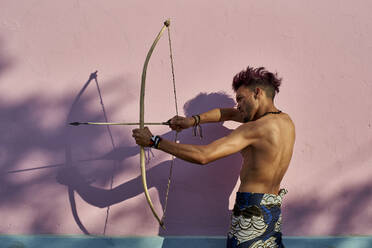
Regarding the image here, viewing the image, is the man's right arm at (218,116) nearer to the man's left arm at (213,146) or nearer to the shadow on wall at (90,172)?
the shadow on wall at (90,172)

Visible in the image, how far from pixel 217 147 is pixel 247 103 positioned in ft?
1.07

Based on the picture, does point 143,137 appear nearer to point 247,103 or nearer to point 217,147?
point 217,147

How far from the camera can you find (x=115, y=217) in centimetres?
204

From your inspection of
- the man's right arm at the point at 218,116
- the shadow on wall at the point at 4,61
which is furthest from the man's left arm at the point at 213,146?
the shadow on wall at the point at 4,61

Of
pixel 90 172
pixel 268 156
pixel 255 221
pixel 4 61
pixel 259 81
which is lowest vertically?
pixel 255 221

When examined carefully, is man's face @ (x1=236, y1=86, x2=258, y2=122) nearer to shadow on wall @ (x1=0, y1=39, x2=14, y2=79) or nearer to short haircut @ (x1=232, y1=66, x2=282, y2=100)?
short haircut @ (x1=232, y1=66, x2=282, y2=100)

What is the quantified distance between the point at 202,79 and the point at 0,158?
4.16ft

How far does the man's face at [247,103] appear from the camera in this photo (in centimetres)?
165

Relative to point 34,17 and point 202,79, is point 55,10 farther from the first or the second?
point 202,79

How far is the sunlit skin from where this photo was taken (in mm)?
1455

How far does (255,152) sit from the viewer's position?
5.10ft

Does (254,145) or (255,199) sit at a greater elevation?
(254,145)

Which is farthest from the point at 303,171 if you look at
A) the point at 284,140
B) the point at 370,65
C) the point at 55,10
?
the point at 55,10

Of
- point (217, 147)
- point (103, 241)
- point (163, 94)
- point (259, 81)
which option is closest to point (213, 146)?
point (217, 147)
